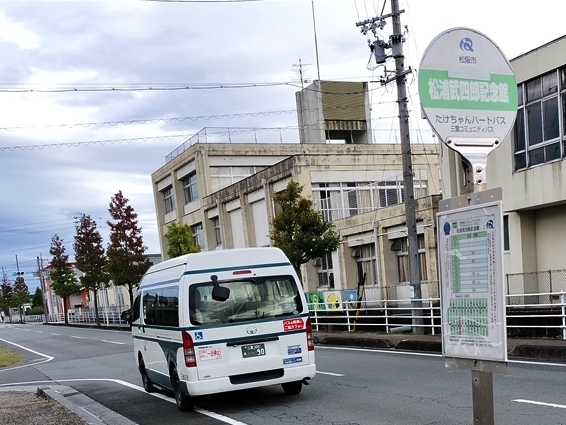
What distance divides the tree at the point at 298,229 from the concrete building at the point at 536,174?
7.11m

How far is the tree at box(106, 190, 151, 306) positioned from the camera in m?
47.2

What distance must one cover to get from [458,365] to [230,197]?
38.1m

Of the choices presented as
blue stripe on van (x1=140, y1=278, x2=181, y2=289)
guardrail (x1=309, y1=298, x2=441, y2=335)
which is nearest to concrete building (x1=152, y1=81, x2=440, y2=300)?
guardrail (x1=309, y1=298, x2=441, y2=335)

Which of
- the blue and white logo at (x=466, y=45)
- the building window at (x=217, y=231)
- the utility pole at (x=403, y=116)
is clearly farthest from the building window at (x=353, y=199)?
the blue and white logo at (x=466, y=45)

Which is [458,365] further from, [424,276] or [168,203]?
[168,203]

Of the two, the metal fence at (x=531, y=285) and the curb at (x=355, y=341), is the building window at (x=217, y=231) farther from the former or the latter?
the metal fence at (x=531, y=285)

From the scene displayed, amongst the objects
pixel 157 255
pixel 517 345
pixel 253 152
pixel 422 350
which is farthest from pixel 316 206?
pixel 157 255

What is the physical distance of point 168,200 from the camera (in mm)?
55344

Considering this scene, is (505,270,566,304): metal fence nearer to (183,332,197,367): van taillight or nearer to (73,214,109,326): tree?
(183,332,197,367): van taillight

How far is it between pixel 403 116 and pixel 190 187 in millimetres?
33101

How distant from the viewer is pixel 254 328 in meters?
9.75

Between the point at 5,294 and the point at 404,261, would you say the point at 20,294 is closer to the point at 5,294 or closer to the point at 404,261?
the point at 5,294

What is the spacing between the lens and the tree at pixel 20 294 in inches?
3974

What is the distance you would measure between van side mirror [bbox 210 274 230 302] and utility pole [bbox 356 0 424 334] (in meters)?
9.46
